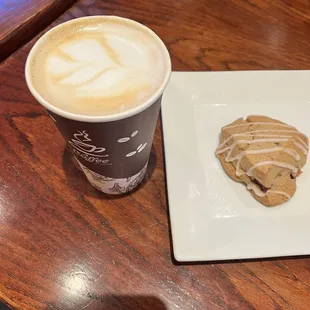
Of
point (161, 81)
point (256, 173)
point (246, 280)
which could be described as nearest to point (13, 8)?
point (161, 81)

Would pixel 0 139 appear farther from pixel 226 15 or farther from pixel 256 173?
pixel 226 15

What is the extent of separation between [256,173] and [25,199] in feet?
1.51

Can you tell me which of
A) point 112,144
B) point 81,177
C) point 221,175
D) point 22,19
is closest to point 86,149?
point 112,144

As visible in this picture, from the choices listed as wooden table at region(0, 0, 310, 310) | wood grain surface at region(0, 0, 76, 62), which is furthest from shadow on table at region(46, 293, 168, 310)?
wood grain surface at region(0, 0, 76, 62)

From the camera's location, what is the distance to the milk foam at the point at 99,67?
501 mm

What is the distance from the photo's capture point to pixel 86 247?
0.66m

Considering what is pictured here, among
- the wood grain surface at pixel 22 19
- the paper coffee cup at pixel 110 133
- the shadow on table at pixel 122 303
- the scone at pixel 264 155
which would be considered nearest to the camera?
the paper coffee cup at pixel 110 133

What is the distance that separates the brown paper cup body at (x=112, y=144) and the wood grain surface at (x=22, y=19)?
0.45 meters

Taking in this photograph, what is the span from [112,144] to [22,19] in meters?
0.57

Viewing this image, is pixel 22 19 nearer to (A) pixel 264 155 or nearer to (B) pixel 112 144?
(B) pixel 112 144

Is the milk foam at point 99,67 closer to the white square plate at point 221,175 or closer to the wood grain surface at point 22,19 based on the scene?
the white square plate at point 221,175

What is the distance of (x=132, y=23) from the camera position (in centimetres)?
58

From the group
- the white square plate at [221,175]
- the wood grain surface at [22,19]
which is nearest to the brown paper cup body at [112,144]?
the white square plate at [221,175]

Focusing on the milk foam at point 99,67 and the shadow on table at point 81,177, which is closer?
the milk foam at point 99,67
